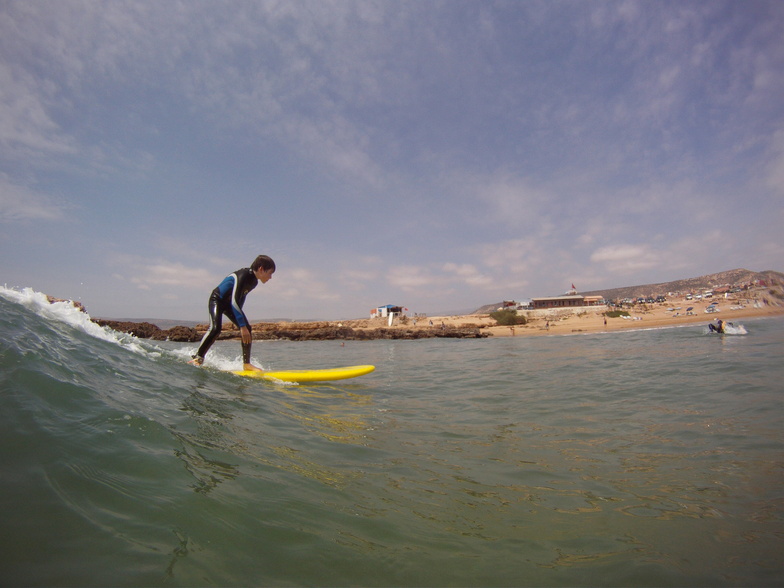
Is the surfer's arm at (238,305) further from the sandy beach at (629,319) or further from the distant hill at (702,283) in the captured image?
the distant hill at (702,283)

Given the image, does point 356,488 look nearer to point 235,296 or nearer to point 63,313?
point 235,296

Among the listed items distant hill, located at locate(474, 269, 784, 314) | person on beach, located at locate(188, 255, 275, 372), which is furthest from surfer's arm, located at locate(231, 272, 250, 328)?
distant hill, located at locate(474, 269, 784, 314)

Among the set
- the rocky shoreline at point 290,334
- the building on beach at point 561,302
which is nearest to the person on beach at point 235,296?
the rocky shoreline at point 290,334

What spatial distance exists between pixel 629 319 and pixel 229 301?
43904mm

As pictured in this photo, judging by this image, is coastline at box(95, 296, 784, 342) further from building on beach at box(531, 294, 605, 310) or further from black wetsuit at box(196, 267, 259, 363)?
black wetsuit at box(196, 267, 259, 363)

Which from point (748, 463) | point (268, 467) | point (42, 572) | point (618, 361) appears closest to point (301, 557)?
point (42, 572)

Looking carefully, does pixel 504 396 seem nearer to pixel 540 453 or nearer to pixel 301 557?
pixel 540 453

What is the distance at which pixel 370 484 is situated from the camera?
114 inches

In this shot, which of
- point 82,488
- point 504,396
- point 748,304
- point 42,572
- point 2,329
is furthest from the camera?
point 748,304

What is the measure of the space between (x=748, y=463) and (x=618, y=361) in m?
9.16

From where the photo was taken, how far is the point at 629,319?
39.2 m

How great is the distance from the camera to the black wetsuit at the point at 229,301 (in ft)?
23.3

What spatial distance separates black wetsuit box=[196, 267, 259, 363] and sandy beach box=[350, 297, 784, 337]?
1174 inches

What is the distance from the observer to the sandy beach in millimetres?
34125
